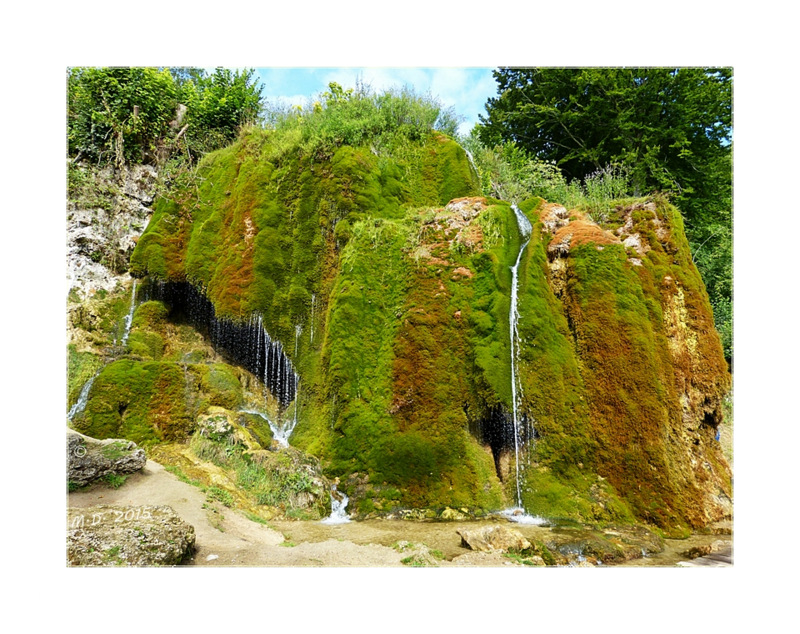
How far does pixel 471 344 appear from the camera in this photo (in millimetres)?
7238

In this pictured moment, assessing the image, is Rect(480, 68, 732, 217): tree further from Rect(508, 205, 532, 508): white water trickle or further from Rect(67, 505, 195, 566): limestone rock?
Rect(67, 505, 195, 566): limestone rock

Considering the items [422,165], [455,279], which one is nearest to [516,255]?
[455,279]

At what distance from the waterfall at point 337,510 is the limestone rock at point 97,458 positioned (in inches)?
88.9

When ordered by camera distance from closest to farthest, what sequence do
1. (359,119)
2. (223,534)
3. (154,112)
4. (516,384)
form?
1. (223,534)
2. (516,384)
3. (359,119)
4. (154,112)

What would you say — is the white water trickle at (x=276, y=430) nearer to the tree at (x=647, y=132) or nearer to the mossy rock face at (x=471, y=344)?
the mossy rock face at (x=471, y=344)

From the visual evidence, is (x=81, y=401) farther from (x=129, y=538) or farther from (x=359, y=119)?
(x=359, y=119)

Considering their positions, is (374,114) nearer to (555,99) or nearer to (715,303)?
(555,99)

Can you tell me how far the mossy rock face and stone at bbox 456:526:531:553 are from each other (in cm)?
110

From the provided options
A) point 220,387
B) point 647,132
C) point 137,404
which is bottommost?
point 137,404

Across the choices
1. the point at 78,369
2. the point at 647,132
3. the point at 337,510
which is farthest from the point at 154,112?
the point at 647,132

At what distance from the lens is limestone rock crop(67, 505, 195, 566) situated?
4.40 m

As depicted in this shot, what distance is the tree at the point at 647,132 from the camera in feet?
35.9

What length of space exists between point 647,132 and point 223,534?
11937 mm

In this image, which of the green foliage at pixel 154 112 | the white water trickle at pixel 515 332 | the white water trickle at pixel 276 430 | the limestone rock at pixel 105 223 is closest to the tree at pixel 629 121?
the white water trickle at pixel 515 332
